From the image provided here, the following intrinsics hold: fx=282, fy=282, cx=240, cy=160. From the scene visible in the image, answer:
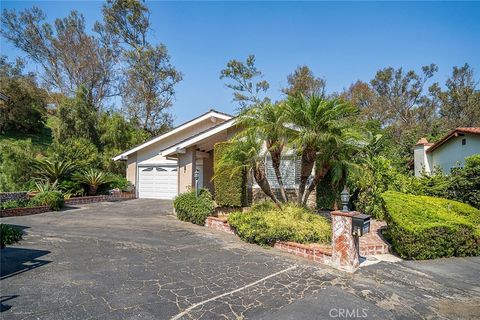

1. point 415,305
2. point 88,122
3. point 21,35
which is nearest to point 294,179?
point 415,305

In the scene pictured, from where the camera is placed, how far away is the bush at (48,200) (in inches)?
562

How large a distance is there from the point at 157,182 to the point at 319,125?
1418 centimetres

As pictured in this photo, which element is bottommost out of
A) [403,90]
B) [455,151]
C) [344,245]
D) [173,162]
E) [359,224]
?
[344,245]

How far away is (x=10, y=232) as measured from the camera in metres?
8.27

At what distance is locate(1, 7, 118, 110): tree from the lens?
31172 millimetres

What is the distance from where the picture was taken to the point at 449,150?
64.2ft

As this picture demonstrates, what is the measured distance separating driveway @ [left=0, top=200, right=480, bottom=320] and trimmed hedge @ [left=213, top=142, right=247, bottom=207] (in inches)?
Result: 132

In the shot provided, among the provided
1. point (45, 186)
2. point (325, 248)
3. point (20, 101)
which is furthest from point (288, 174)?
point (20, 101)

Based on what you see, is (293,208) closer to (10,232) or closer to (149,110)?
(10,232)

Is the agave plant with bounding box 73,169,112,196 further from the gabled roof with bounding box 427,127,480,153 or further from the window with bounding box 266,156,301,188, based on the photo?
the gabled roof with bounding box 427,127,480,153

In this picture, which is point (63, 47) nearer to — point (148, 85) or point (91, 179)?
point (148, 85)

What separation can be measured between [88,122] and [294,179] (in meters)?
17.8

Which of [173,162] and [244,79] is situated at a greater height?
[244,79]

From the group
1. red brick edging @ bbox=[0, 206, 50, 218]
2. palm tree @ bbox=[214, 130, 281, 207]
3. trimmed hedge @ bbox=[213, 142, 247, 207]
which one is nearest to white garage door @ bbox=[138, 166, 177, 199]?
red brick edging @ bbox=[0, 206, 50, 218]
